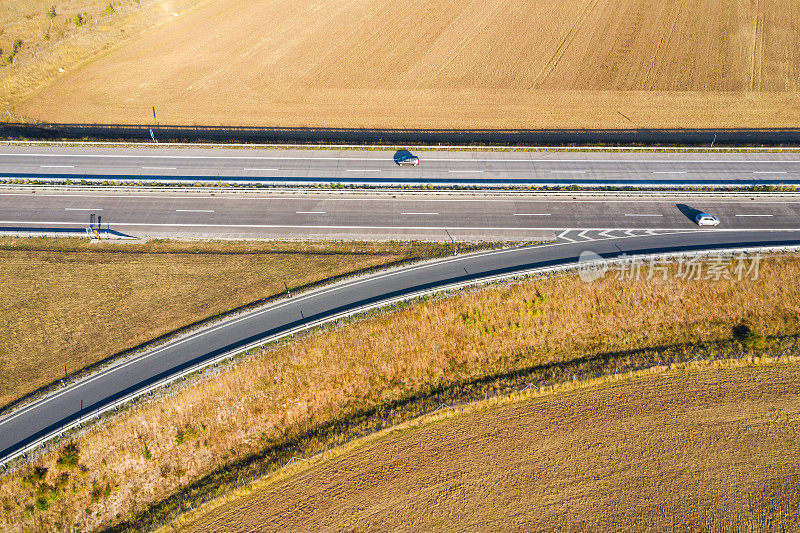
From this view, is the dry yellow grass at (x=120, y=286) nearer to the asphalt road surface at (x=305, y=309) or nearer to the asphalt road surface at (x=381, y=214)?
the asphalt road surface at (x=305, y=309)

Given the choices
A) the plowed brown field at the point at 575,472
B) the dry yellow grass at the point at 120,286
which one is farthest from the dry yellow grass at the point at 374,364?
the dry yellow grass at the point at 120,286

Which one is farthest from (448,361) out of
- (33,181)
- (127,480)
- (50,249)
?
(33,181)

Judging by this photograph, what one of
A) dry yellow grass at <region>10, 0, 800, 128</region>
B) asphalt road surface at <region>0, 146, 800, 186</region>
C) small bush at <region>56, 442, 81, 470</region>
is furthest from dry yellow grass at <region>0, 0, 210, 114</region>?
small bush at <region>56, 442, 81, 470</region>

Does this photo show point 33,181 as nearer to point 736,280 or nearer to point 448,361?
point 448,361

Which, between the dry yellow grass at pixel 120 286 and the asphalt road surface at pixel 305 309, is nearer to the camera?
the asphalt road surface at pixel 305 309

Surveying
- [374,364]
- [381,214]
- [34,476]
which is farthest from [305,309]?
[34,476]

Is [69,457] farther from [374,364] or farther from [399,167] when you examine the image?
[399,167]
